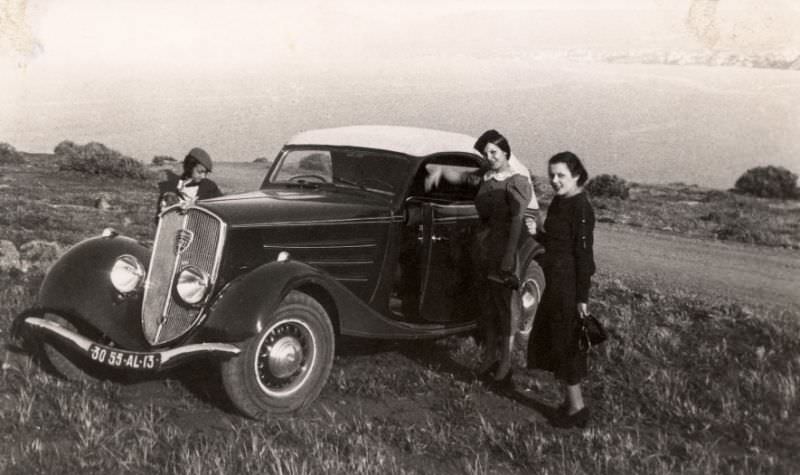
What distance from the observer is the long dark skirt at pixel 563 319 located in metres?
3.93

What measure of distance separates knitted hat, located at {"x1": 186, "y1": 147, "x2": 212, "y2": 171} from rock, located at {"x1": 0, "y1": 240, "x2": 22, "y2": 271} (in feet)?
10.4

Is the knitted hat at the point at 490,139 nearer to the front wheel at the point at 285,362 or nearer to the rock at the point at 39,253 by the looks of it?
the front wheel at the point at 285,362

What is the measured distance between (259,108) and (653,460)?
655cm

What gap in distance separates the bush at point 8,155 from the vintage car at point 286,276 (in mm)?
15007

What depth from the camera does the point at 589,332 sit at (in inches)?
151

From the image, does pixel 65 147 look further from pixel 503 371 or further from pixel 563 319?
pixel 563 319

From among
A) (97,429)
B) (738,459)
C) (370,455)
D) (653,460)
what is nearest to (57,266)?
(97,429)

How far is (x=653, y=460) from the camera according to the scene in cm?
340

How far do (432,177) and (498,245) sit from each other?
1.06m

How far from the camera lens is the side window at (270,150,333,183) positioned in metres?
5.43

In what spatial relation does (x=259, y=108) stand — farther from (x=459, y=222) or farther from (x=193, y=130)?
(x=459, y=222)

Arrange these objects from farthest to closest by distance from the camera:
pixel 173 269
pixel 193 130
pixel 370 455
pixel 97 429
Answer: pixel 193 130
pixel 173 269
pixel 97 429
pixel 370 455

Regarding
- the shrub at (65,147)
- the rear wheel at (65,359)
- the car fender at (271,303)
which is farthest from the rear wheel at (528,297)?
the shrub at (65,147)

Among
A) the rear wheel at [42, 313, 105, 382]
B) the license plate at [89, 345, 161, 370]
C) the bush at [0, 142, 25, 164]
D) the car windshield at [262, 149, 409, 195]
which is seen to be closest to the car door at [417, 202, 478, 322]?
the car windshield at [262, 149, 409, 195]
